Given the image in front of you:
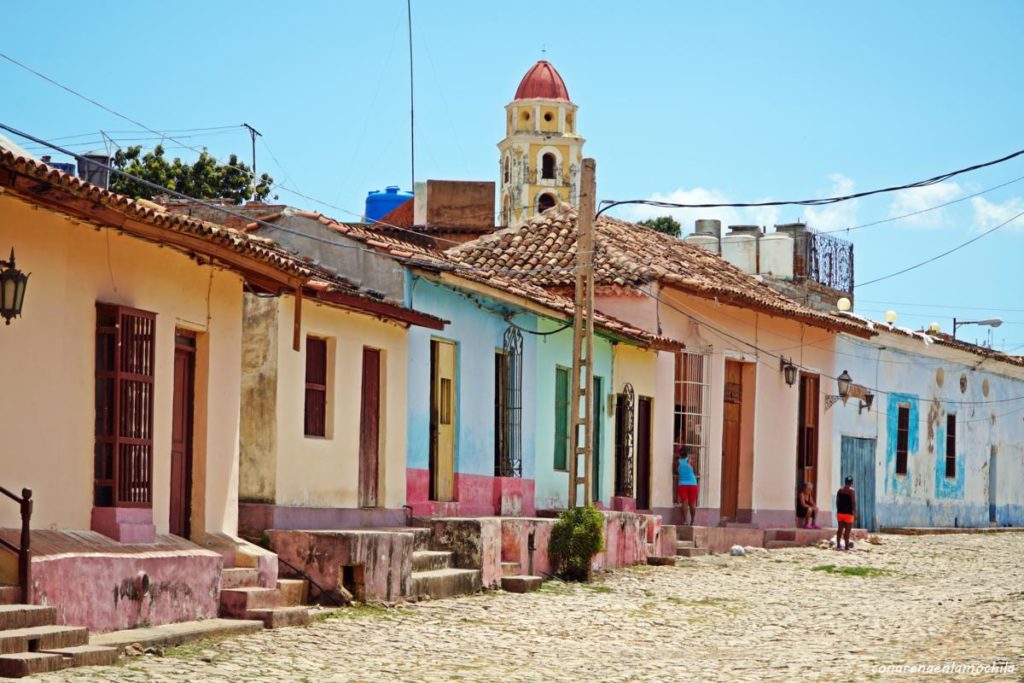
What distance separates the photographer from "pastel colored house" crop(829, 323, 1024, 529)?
1324 inches

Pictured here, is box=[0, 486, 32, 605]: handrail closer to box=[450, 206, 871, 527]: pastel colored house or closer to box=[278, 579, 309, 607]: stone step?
box=[278, 579, 309, 607]: stone step

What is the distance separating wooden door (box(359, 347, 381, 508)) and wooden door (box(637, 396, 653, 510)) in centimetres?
889

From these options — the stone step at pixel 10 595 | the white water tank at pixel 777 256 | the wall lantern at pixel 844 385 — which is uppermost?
the white water tank at pixel 777 256

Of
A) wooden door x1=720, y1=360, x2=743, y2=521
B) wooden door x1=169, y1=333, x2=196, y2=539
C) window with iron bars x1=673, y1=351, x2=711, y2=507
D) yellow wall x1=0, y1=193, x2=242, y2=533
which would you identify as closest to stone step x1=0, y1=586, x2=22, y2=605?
yellow wall x1=0, y1=193, x2=242, y2=533

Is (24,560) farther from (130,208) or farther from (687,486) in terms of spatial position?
(687,486)

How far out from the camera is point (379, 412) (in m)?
18.0

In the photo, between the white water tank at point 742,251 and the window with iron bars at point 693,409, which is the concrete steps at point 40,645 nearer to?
the window with iron bars at point 693,409

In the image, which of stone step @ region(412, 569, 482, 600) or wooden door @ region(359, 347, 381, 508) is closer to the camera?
stone step @ region(412, 569, 482, 600)

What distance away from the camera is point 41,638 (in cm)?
1012

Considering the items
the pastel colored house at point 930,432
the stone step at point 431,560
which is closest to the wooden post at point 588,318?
the stone step at point 431,560

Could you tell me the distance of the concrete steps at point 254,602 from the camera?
13000mm

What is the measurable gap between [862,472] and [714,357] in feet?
24.4

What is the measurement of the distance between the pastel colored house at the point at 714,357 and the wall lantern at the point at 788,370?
118 millimetres

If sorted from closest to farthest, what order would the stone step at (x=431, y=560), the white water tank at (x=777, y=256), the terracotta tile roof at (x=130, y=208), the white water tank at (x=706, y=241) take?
1. the terracotta tile roof at (x=130, y=208)
2. the stone step at (x=431, y=560)
3. the white water tank at (x=777, y=256)
4. the white water tank at (x=706, y=241)
